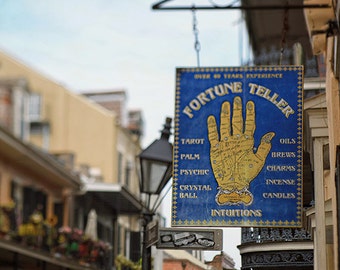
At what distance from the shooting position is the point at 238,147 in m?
9.85

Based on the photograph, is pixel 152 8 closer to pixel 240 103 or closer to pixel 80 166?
pixel 240 103

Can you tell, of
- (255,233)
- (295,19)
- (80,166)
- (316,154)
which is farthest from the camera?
(80,166)

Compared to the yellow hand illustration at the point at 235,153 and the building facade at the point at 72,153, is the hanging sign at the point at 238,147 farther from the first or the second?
the building facade at the point at 72,153

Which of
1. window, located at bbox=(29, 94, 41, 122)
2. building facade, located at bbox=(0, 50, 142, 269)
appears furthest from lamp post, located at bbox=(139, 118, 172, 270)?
window, located at bbox=(29, 94, 41, 122)

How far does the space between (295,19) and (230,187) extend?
31.8ft

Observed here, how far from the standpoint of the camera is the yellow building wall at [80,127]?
127 ft

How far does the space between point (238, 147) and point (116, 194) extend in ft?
85.7

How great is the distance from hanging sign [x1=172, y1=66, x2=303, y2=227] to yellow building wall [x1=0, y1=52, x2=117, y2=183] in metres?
28.4

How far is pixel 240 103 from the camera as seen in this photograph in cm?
999

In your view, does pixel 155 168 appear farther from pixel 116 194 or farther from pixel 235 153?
pixel 116 194

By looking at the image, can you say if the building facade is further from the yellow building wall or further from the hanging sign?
the hanging sign

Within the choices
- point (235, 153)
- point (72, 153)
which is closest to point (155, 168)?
point (235, 153)

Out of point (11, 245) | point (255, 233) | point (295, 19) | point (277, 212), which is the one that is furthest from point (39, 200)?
point (277, 212)

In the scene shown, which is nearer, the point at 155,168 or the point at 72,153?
the point at 155,168
